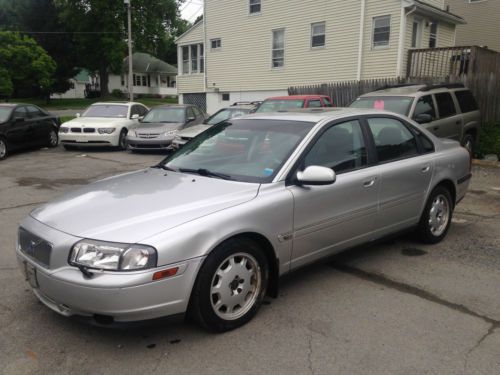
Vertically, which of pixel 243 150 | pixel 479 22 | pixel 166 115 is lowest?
pixel 166 115

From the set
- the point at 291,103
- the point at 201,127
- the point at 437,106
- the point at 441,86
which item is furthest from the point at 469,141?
the point at 201,127

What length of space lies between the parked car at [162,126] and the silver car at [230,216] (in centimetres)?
848

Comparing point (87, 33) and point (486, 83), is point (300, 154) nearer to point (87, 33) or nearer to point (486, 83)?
point (486, 83)

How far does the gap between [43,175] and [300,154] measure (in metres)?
7.97

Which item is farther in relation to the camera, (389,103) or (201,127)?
(201,127)

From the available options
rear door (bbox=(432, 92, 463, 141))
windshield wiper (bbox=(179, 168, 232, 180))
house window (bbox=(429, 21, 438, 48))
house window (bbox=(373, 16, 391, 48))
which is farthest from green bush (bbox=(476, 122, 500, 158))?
windshield wiper (bbox=(179, 168, 232, 180))

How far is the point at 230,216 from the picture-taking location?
3219 millimetres

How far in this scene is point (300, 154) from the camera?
12.5 feet

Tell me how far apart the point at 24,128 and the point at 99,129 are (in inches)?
79.3

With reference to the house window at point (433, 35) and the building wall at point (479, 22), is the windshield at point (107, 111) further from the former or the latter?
the building wall at point (479, 22)

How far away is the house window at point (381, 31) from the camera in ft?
57.8

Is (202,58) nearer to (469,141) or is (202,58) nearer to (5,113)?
(5,113)

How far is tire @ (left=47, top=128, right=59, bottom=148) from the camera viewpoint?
14.4 m

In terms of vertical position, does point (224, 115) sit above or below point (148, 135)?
above
